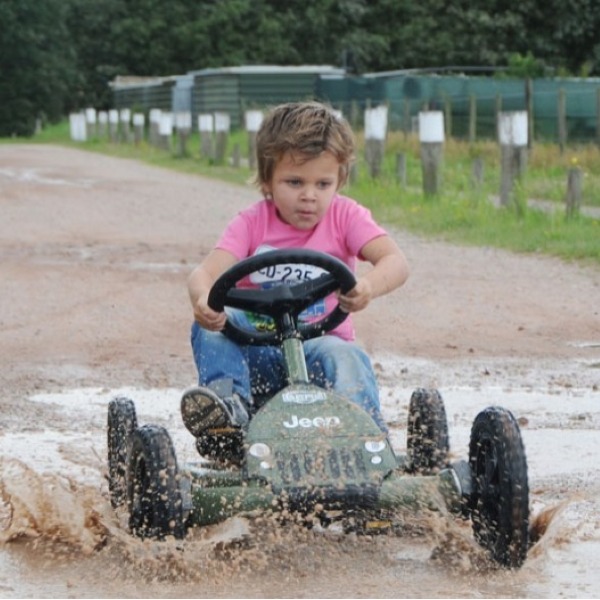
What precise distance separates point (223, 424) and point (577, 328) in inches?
191

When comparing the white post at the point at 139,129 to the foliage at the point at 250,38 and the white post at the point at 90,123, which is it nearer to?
the white post at the point at 90,123

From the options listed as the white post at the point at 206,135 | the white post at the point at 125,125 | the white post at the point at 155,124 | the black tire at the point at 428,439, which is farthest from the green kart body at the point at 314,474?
the white post at the point at 125,125

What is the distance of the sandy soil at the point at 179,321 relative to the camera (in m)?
7.73

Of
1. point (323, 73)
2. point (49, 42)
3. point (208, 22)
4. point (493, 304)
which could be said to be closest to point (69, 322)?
point (493, 304)

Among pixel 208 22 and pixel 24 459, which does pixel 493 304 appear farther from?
pixel 208 22

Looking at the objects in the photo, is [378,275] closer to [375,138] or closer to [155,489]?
[155,489]

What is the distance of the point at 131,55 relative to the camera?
215 ft

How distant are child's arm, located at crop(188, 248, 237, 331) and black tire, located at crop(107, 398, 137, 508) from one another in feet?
1.37

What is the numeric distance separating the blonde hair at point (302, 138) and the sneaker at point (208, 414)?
31.0 inches

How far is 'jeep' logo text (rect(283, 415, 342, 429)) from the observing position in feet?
15.4

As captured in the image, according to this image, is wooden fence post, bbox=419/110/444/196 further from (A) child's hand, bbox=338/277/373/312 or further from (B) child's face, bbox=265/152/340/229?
(A) child's hand, bbox=338/277/373/312

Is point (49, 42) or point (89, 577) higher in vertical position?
point (89, 577)

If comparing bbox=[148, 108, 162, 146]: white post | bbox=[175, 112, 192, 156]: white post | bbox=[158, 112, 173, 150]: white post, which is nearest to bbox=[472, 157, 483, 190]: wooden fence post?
bbox=[175, 112, 192, 156]: white post

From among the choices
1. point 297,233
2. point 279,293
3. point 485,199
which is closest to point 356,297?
point 279,293
